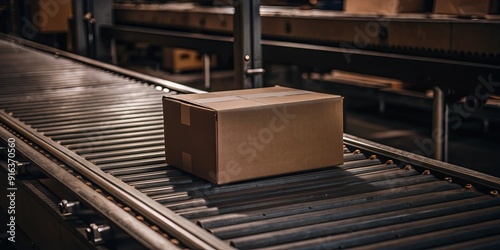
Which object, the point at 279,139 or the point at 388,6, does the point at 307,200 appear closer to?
the point at 279,139

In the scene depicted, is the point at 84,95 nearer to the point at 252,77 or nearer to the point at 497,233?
the point at 252,77

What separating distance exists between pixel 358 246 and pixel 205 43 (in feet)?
18.5

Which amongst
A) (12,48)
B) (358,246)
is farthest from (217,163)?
(12,48)

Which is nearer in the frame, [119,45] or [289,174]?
[289,174]

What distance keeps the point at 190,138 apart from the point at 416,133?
13.7 feet

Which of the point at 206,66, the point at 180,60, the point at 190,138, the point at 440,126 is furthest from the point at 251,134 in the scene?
the point at 180,60

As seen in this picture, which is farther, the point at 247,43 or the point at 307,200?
the point at 247,43

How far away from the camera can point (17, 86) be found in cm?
514

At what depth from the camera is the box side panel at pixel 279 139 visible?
2.49 m

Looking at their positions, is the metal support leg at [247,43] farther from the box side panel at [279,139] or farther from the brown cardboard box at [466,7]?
the box side panel at [279,139]

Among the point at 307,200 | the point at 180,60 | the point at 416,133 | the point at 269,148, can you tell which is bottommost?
the point at 416,133

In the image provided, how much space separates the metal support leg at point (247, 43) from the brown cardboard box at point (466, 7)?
176cm

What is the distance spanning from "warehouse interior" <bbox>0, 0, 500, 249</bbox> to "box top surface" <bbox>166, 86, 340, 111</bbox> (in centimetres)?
16

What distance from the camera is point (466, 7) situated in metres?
5.39
